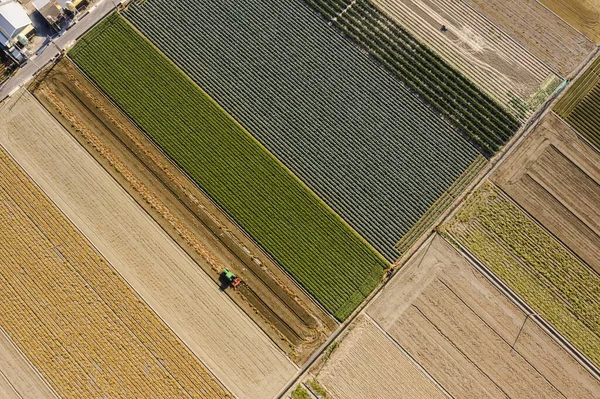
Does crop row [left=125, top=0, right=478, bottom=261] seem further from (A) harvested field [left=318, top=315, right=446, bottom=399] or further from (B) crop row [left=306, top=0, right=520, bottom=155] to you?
(A) harvested field [left=318, top=315, right=446, bottom=399]

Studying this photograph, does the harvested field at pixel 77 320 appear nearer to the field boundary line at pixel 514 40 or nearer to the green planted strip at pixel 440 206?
the green planted strip at pixel 440 206

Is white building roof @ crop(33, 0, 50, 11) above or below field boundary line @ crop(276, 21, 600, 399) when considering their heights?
below

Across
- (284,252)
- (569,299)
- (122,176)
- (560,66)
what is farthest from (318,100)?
(569,299)

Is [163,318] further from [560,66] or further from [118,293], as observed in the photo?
[560,66]

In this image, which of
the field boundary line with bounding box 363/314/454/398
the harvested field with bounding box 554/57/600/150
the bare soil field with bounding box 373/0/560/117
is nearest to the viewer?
the field boundary line with bounding box 363/314/454/398

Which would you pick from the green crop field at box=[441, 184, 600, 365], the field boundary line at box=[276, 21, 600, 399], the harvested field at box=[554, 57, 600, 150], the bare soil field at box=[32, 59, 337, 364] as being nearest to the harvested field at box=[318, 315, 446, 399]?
the field boundary line at box=[276, 21, 600, 399]

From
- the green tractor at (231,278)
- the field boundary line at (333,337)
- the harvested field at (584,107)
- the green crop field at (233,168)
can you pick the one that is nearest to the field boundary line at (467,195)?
the field boundary line at (333,337)
